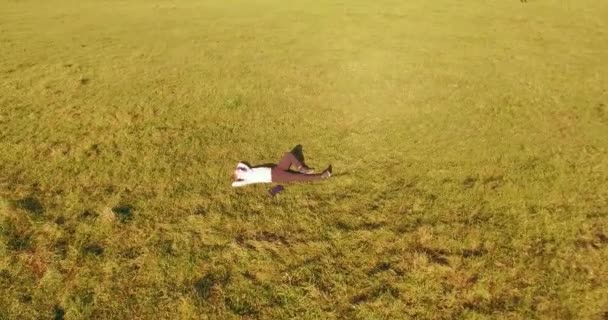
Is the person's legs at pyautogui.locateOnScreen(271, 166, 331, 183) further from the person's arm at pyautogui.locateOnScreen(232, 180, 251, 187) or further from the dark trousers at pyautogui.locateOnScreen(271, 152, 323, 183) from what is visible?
the person's arm at pyautogui.locateOnScreen(232, 180, 251, 187)

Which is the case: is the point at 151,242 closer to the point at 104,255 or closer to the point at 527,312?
the point at 104,255

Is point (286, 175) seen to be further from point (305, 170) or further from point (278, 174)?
point (305, 170)

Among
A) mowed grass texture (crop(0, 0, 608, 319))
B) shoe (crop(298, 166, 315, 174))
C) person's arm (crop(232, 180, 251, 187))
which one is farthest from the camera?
shoe (crop(298, 166, 315, 174))

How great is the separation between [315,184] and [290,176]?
48cm

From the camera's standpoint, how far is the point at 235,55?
16547 millimetres

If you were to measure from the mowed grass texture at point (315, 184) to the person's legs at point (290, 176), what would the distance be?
0.15 meters

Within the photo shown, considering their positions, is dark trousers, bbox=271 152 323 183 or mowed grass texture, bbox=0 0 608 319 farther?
dark trousers, bbox=271 152 323 183

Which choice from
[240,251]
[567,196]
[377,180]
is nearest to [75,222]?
[240,251]

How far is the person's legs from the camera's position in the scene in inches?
326

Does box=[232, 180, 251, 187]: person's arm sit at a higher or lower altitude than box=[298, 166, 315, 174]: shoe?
lower

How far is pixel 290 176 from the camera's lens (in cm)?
828

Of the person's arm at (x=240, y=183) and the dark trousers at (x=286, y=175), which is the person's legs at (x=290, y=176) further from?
the person's arm at (x=240, y=183)

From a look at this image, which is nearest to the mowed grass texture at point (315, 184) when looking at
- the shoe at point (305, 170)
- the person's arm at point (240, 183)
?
the person's arm at point (240, 183)

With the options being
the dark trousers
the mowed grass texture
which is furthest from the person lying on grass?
the mowed grass texture
